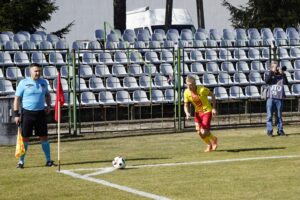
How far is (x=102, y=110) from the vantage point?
30047 millimetres

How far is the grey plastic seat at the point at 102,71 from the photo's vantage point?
31173 millimetres

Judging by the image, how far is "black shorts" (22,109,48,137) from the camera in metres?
17.8

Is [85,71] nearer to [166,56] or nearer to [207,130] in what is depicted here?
[166,56]

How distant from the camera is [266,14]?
144ft

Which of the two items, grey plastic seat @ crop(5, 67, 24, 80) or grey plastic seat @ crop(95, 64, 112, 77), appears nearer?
grey plastic seat @ crop(5, 67, 24, 80)

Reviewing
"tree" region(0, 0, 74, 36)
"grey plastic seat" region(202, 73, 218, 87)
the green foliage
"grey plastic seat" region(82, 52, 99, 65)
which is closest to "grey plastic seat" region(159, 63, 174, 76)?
"grey plastic seat" region(202, 73, 218, 87)

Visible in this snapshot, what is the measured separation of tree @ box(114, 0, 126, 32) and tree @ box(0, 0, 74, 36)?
282cm

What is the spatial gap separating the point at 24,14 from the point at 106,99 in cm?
729

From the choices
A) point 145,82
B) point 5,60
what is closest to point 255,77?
point 145,82

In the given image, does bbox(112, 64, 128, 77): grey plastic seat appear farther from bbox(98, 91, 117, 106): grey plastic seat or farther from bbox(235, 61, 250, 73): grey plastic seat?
bbox(235, 61, 250, 73): grey plastic seat

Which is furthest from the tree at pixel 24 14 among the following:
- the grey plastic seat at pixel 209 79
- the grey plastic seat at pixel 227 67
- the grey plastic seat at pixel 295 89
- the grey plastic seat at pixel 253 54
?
the grey plastic seat at pixel 295 89

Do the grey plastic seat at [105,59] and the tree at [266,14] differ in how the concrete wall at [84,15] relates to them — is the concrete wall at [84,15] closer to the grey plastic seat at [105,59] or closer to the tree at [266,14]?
the tree at [266,14]

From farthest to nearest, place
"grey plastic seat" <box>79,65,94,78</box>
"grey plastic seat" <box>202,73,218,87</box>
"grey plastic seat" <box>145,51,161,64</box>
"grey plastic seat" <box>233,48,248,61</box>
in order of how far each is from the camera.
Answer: "grey plastic seat" <box>233,48,248,61</box>, "grey plastic seat" <box>145,51,161,64</box>, "grey plastic seat" <box>202,73,218,87</box>, "grey plastic seat" <box>79,65,94,78</box>

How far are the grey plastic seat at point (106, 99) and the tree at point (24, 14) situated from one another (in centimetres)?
672
